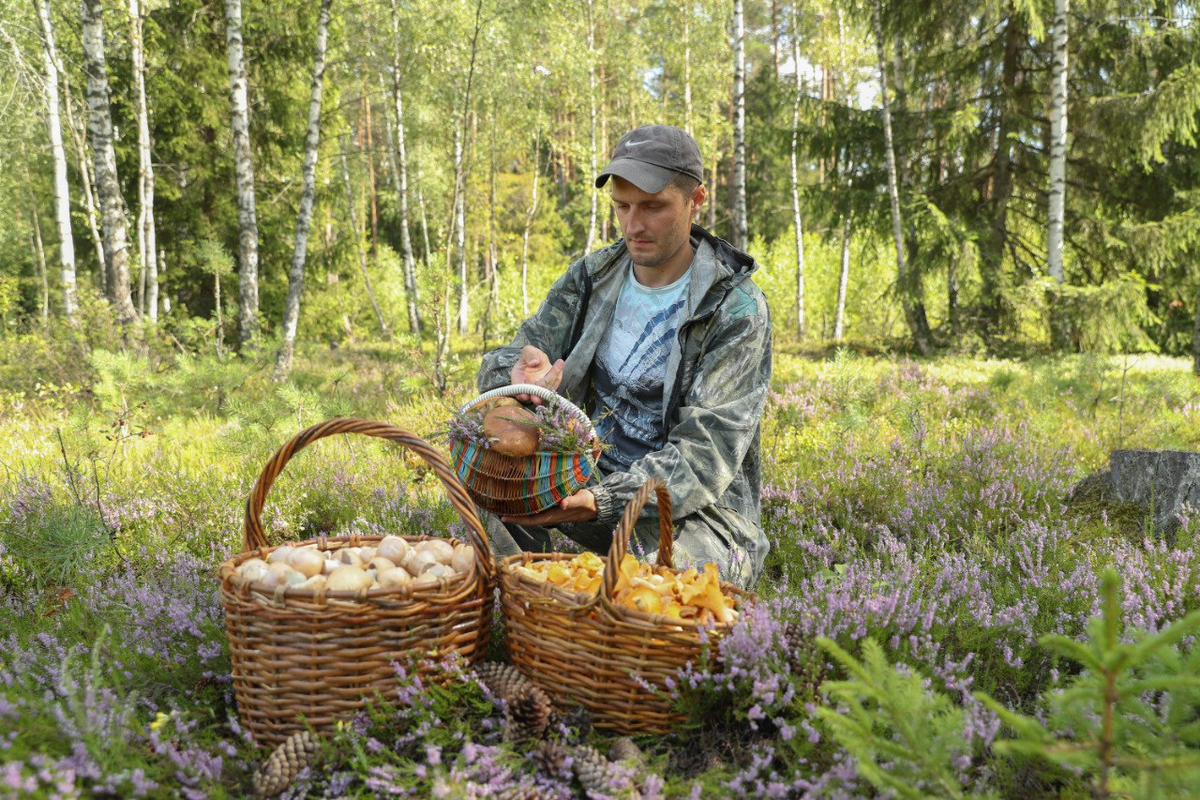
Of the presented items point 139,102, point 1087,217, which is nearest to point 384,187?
point 139,102

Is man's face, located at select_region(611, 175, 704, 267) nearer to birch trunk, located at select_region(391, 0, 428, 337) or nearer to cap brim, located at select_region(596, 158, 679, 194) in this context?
cap brim, located at select_region(596, 158, 679, 194)

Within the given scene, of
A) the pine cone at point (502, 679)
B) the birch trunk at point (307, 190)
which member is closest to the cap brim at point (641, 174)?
the pine cone at point (502, 679)

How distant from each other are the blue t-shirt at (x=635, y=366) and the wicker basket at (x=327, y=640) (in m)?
1.36

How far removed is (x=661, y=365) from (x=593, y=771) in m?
1.95

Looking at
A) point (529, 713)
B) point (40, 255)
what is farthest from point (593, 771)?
point (40, 255)

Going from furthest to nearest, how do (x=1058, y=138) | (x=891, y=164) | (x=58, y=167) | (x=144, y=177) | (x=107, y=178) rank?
(x=891, y=164), (x=144, y=177), (x=58, y=167), (x=1058, y=138), (x=107, y=178)

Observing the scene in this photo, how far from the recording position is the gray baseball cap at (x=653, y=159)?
10.6ft

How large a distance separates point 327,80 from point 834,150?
12.4 meters

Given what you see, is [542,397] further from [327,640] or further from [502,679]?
[327,640]

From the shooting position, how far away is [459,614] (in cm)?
240

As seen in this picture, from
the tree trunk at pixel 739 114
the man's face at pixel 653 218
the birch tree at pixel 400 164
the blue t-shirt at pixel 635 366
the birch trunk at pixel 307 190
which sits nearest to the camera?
the man's face at pixel 653 218

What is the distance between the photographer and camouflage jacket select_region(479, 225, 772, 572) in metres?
3.07

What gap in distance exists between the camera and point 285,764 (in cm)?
206

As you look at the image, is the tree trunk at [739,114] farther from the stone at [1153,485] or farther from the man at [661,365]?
the man at [661,365]
